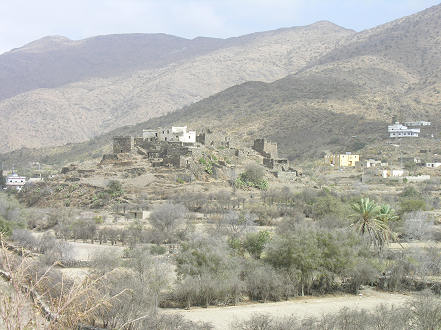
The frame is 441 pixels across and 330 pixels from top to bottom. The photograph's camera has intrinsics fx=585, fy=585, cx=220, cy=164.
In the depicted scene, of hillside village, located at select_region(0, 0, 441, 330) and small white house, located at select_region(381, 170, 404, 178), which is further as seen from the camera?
small white house, located at select_region(381, 170, 404, 178)

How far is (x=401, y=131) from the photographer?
74.1m

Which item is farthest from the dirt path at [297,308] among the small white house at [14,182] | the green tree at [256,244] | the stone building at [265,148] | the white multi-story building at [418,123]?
the white multi-story building at [418,123]

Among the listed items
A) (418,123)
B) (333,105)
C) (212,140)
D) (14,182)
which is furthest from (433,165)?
(14,182)

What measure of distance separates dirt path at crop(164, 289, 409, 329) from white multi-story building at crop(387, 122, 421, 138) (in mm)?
55993

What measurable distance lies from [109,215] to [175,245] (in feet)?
35.0

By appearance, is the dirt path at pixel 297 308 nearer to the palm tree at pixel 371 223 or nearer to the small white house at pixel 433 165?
the palm tree at pixel 371 223

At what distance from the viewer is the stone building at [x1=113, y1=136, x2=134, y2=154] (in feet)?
161

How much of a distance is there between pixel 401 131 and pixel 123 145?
3990cm

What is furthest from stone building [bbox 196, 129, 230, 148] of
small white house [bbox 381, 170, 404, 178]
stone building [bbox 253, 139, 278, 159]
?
small white house [bbox 381, 170, 404, 178]

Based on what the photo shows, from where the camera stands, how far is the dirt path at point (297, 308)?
16938 mm

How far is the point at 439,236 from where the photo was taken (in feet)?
102

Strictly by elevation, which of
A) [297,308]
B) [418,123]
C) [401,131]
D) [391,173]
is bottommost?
[297,308]

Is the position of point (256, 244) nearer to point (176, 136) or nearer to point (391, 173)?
point (176, 136)

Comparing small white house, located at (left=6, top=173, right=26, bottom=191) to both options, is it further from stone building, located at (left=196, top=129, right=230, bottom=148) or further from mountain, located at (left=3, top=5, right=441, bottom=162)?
stone building, located at (left=196, top=129, right=230, bottom=148)
